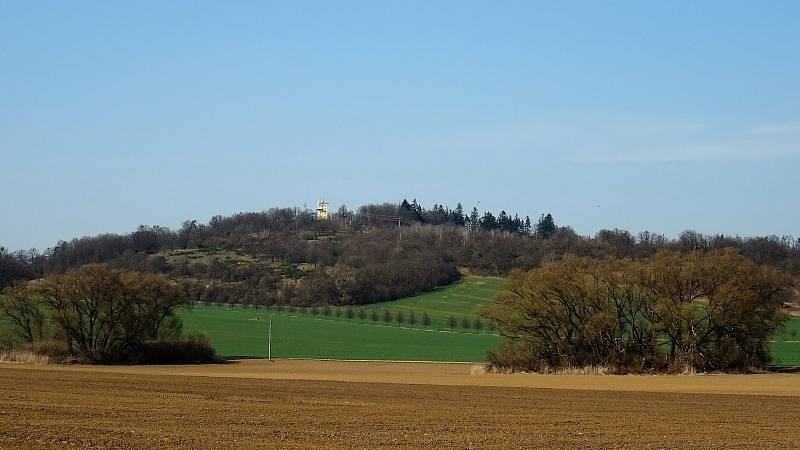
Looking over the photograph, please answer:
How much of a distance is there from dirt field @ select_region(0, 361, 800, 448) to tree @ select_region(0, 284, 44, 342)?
34.2m

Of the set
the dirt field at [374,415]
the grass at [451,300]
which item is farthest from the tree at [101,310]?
the grass at [451,300]

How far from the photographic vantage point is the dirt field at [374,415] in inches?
994

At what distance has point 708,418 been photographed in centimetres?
3353

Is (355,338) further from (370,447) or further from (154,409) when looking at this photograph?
(370,447)

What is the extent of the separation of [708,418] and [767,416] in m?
2.97

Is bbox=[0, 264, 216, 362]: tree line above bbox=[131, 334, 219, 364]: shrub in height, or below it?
above

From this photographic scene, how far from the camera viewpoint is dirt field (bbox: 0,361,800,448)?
82.8 feet

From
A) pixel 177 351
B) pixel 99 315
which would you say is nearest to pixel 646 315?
pixel 177 351

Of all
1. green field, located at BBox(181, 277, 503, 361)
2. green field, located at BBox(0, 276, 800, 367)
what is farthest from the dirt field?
green field, located at BBox(0, 276, 800, 367)

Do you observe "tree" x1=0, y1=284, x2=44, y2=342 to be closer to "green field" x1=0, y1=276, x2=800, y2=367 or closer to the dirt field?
"green field" x1=0, y1=276, x2=800, y2=367

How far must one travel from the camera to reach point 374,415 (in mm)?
32094

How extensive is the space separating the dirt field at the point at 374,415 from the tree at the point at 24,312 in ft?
112

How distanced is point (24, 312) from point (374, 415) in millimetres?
59551

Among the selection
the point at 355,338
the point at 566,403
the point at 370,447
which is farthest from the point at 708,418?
the point at 355,338
